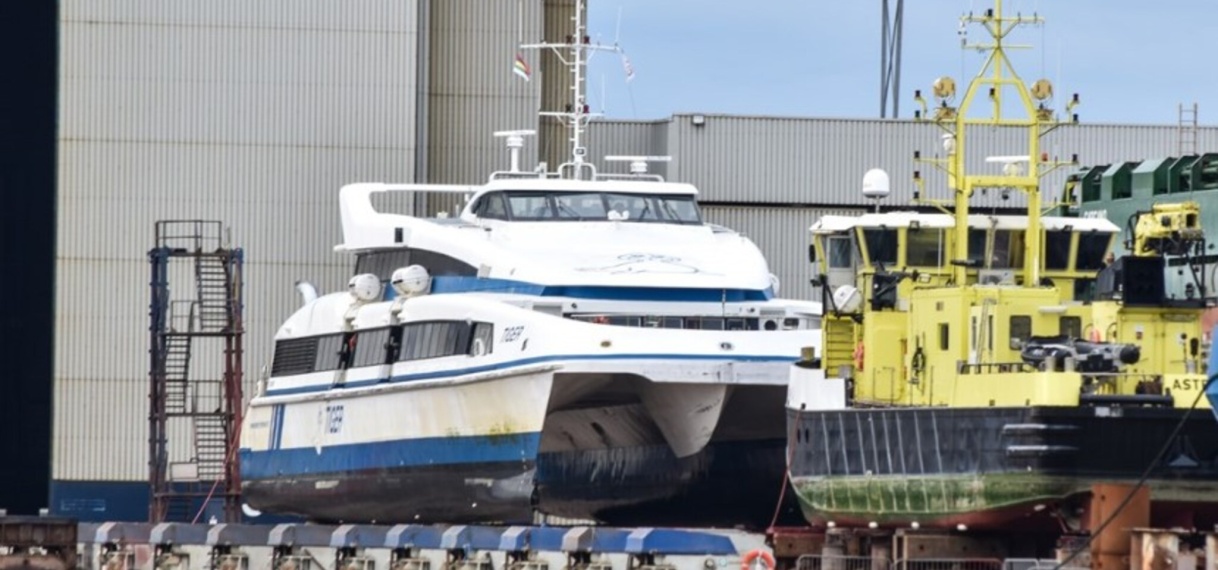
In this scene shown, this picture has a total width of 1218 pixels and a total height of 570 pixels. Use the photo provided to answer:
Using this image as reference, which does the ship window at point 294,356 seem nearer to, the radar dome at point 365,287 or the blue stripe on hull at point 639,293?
the radar dome at point 365,287

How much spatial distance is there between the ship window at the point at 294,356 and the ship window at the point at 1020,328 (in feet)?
56.6

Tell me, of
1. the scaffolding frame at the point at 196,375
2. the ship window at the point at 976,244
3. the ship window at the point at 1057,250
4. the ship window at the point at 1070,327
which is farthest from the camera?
the scaffolding frame at the point at 196,375

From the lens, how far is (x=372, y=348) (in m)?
45.2

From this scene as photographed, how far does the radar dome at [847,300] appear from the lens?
35625mm

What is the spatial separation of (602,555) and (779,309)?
1021 centimetres

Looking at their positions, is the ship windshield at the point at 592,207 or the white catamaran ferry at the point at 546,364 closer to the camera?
the white catamaran ferry at the point at 546,364

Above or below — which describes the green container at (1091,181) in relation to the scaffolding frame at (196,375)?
above

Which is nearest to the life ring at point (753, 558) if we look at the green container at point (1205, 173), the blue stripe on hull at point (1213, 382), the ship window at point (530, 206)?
the blue stripe on hull at point (1213, 382)

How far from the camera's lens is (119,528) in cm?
3916

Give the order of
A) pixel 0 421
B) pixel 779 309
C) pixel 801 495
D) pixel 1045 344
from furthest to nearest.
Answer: pixel 0 421
pixel 779 309
pixel 801 495
pixel 1045 344

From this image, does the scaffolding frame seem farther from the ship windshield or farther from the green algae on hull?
the green algae on hull

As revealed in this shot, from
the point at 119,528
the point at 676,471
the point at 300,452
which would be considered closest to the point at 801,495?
the point at 676,471

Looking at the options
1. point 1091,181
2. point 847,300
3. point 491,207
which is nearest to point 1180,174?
point 1091,181

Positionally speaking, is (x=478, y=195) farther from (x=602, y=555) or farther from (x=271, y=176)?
(x=602, y=555)
